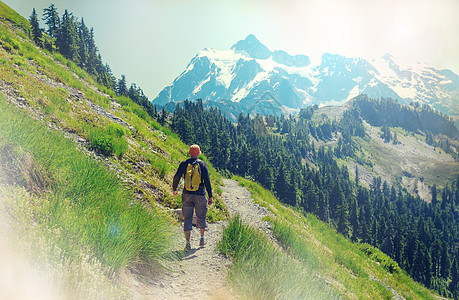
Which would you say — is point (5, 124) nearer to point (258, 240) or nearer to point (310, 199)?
point (258, 240)

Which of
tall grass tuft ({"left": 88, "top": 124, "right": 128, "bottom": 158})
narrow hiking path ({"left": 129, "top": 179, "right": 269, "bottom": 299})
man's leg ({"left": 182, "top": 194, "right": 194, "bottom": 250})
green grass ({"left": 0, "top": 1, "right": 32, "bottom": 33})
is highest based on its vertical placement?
green grass ({"left": 0, "top": 1, "right": 32, "bottom": 33})

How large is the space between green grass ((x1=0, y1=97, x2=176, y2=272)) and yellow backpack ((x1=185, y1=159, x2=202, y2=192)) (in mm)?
1410

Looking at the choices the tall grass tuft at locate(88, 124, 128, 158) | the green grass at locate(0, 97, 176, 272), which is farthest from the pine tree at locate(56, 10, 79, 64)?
the green grass at locate(0, 97, 176, 272)

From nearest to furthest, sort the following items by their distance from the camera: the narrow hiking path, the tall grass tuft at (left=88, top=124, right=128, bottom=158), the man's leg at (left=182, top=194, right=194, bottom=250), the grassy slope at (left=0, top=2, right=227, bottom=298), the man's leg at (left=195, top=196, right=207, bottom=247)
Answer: the grassy slope at (left=0, top=2, right=227, bottom=298) → the narrow hiking path → the man's leg at (left=182, top=194, right=194, bottom=250) → the man's leg at (left=195, top=196, right=207, bottom=247) → the tall grass tuft at (left=88, top=124, right=128, bottom=158)

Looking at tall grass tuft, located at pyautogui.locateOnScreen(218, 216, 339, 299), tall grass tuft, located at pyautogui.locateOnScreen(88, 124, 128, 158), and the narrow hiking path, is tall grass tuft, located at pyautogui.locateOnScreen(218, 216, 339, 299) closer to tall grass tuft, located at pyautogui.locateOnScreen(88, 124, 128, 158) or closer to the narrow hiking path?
the narrow hiking path

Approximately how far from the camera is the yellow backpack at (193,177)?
716 cm

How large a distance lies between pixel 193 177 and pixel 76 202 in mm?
3190

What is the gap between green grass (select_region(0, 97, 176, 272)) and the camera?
3.75 meters

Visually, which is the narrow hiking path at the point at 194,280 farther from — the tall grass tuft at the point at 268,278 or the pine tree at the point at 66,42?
the pine tree at the point at 66,42

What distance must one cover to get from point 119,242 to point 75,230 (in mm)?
793

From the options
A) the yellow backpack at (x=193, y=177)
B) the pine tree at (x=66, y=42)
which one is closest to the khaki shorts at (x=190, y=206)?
the yellow backpack at (x=193, y=177)

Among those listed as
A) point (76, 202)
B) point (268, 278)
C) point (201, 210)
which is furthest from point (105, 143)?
point (268, 278)

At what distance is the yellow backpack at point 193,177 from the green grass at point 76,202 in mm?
1410

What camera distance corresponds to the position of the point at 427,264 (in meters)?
94.2
